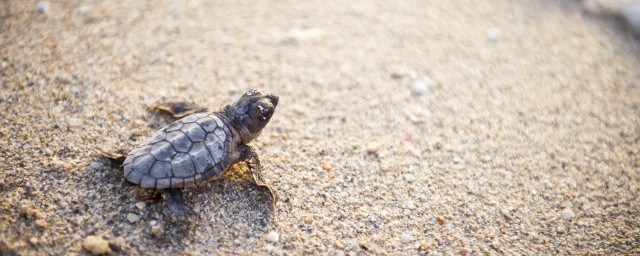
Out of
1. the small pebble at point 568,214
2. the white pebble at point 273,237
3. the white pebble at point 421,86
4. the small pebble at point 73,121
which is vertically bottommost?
the small pebble at point 568,214

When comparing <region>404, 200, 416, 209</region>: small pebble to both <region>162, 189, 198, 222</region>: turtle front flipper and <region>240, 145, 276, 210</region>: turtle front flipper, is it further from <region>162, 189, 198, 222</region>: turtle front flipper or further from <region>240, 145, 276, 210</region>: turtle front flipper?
<region>162, 189, 198, 222</region>: turtle front flipper

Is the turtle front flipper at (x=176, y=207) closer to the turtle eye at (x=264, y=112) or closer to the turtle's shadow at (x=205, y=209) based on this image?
the turtle's shadow at (x=205, y=209)

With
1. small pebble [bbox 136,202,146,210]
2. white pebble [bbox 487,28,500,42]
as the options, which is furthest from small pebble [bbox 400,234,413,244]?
white pebble [bbox 487,28,500,42]

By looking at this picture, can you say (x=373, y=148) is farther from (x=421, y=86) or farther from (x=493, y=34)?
(x=493, y=34)

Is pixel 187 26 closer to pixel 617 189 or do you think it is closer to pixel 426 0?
pixel 426 0

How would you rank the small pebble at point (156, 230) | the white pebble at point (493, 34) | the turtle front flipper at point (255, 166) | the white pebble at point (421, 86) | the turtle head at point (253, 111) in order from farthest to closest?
the white pebble at point (493, 34) → the white pebble at point (421, 86) → the turtle head at point (253, 111) → the turtle front flipper at point (255, 166) → the small pebble at point (156, 230)

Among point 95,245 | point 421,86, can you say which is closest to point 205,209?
point 95,245

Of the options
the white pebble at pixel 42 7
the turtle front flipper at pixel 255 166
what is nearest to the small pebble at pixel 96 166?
the turtle front flipper at pixel 255 166
